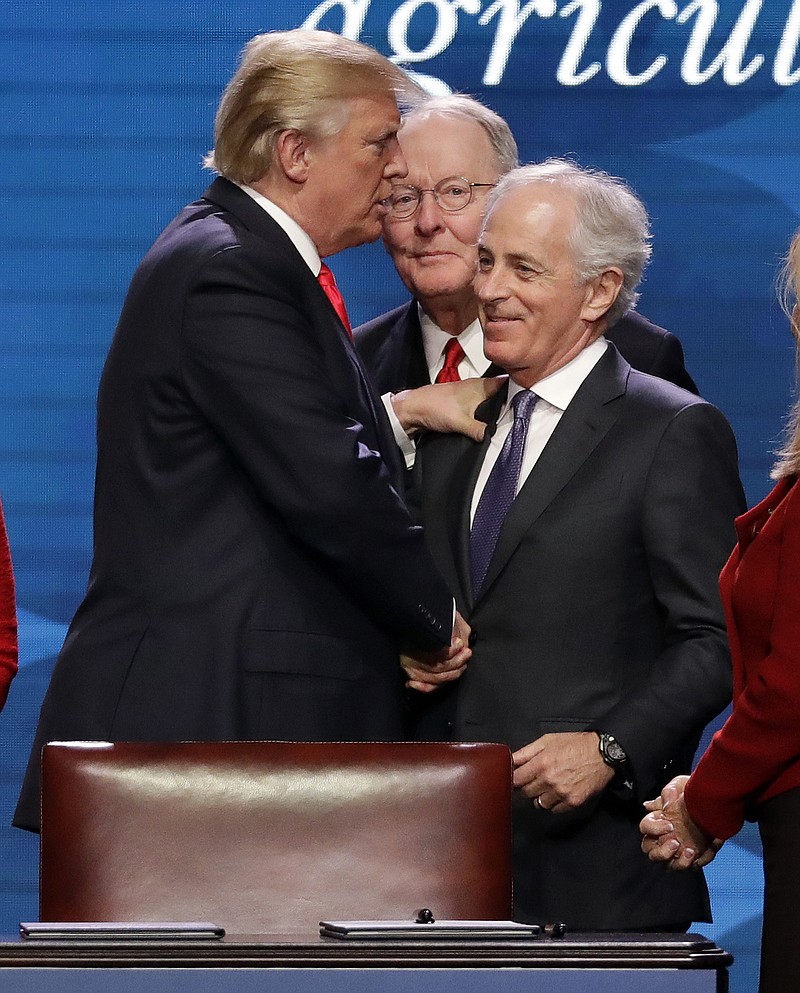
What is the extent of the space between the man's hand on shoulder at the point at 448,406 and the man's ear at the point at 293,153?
395 mm

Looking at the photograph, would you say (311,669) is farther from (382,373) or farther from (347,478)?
(382,373)

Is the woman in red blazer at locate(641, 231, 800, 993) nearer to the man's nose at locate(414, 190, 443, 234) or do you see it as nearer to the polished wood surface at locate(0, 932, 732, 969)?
the polished wood surface at locate(0, 932, 732, 969)

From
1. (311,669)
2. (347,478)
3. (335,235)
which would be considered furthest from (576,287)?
(311,669)

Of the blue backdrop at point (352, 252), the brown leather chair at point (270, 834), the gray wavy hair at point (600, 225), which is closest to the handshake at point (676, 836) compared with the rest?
the brown leather chair at point (270, 834)

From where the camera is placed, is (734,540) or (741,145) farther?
(741,145)

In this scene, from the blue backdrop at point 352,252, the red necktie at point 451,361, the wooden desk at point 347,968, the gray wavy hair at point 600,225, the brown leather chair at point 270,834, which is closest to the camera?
the wooden desk at point 347,968

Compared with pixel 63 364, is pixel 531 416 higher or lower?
lower

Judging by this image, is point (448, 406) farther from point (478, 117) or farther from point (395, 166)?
point (478, 117)

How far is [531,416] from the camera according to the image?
8.48 feet

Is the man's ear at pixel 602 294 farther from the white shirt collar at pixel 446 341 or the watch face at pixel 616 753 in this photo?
the watch face at pixel 616 753

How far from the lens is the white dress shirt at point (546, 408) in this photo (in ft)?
8.35

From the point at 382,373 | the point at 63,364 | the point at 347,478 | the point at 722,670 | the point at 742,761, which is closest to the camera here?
the point at 742,761

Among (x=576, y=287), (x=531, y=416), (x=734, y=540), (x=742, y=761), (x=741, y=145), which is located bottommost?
(x=742, y=761)

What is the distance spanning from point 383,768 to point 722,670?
791 mm
